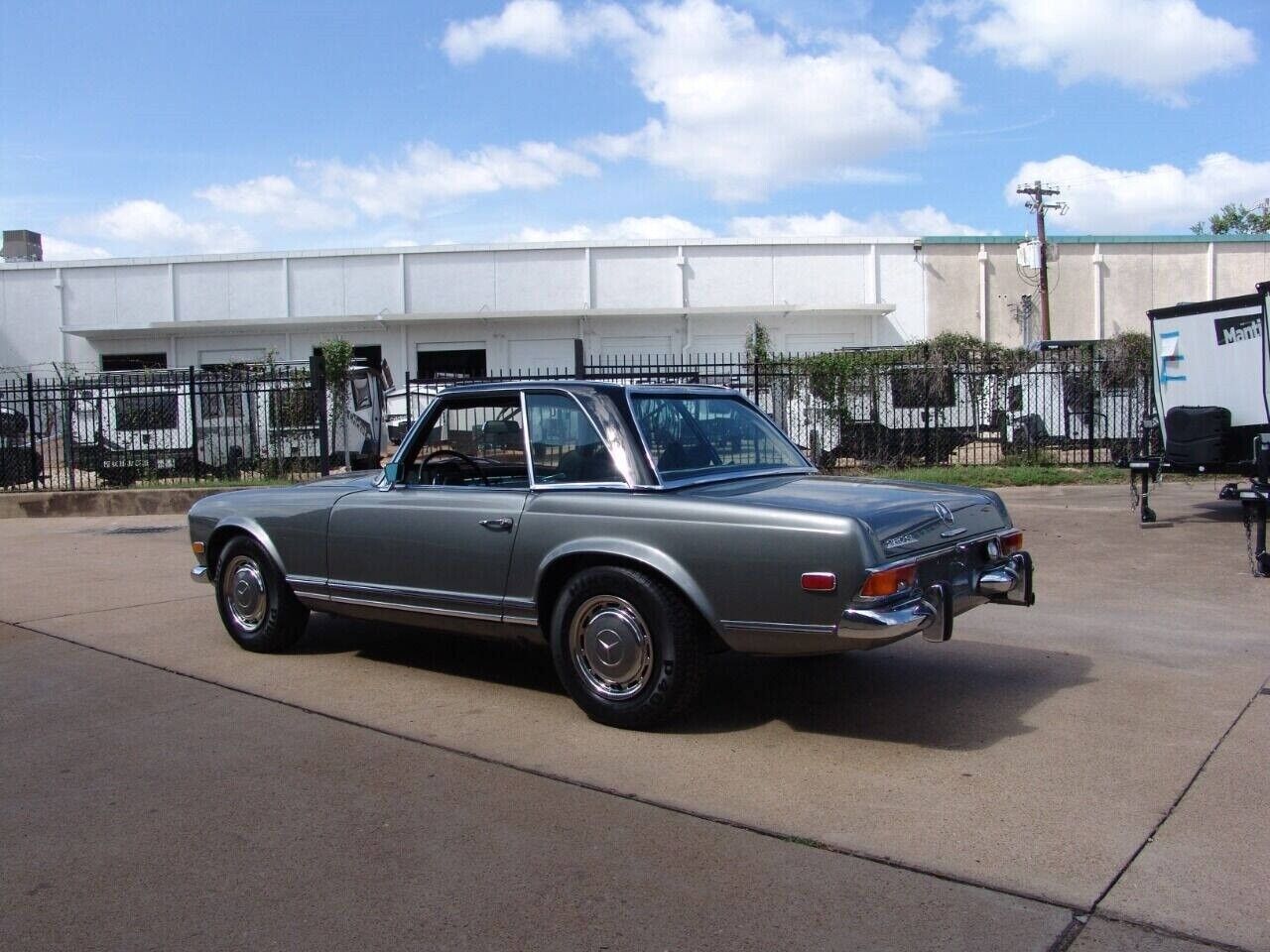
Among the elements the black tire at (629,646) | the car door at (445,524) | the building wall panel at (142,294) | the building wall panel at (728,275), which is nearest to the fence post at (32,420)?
the car door at (445,524)

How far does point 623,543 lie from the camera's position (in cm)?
474

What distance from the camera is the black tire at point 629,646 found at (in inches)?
183

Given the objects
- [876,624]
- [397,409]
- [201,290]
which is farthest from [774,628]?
[201,290]

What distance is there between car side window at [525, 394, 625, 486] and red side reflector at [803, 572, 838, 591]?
3.55 feet

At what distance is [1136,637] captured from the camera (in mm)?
6664

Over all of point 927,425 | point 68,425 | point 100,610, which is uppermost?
point 68,425

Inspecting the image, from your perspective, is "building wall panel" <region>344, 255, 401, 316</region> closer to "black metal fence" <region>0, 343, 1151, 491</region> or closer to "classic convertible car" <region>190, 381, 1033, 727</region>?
"black metal fence" <region>0, 343, 1151, 491</region>

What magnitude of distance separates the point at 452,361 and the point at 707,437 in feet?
95.8

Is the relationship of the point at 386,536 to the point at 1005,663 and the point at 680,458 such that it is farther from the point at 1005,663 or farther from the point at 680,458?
the point at 1005,663

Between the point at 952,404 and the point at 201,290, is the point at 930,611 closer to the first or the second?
the point at 952,404

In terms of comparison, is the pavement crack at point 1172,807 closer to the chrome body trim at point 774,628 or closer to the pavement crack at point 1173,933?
the pavement crack at point 1173,933

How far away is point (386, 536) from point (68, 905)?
2.59 metres

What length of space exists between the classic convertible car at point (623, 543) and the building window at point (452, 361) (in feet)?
90.8

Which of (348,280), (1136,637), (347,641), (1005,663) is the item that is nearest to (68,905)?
(347,641)
